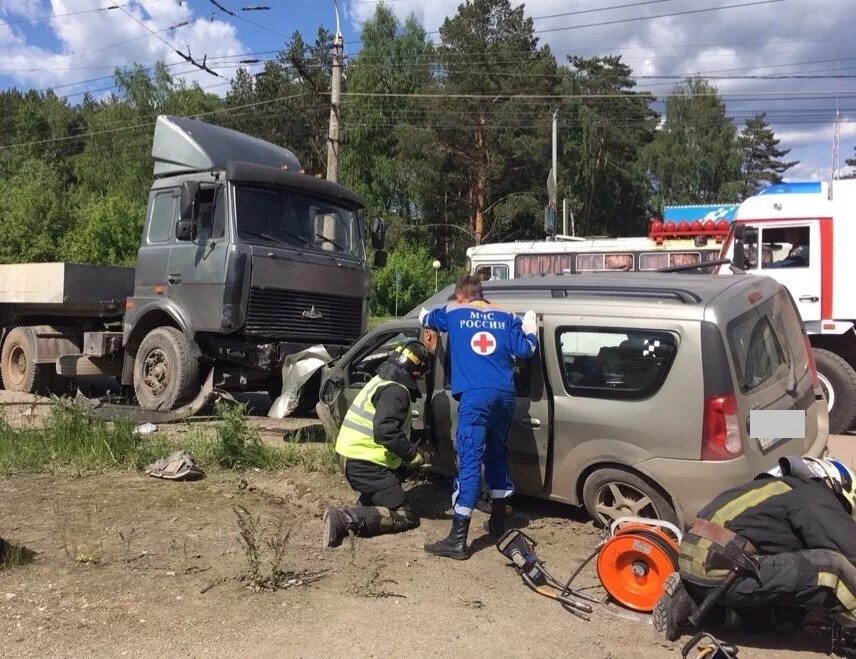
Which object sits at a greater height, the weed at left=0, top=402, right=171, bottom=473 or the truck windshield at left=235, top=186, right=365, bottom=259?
the truck windshield at left=235, top=186, right=365, bottom=259

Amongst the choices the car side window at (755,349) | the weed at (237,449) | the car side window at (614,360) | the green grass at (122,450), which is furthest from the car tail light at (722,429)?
the weed at (237,449)

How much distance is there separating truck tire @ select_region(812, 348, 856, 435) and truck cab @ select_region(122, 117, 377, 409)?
5.44m

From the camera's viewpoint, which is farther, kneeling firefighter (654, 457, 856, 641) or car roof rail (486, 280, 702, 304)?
car roof rail (486, 280, 702, 304)

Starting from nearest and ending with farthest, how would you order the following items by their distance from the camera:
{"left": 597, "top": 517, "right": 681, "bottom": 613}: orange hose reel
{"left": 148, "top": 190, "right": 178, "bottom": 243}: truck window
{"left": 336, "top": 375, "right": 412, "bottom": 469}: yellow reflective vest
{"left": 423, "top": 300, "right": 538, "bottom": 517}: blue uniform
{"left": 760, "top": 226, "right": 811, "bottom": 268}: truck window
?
{"left": 597, "top": 517, "right": 681, "bottom": 613}: orange hose reel → {"left": 423, "top": 300, "right": 538, "bottom": 517}: blue uniform → {"left": 336, "top": 375, "right": 412, "bottom": 469}: yellow reflective vest → {"left": 148, "top": 190, "right": 178, "bottom": 243}: truck window → {"left": 760, "top": 226, "right": 811, "bottom": 268}: truck window

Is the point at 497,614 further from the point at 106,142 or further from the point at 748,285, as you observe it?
the point at 106,142

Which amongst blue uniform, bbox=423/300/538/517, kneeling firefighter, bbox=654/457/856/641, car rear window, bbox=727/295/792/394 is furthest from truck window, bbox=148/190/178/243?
kneeling firefighter, bbox=654/457/856/641

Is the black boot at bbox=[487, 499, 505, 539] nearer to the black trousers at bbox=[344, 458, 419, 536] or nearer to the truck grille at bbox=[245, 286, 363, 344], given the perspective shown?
the black trousers at bbox=[344, 458, 419, 536]

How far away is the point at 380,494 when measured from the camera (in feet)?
17.2

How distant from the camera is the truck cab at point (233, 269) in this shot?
875 cm

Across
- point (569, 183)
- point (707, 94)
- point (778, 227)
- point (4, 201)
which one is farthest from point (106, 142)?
point (778, 227)

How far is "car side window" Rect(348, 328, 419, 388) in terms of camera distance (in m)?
6.43

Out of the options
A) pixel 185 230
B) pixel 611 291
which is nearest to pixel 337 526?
pixel 611 291

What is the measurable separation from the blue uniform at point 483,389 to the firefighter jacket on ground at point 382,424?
0.35 metres

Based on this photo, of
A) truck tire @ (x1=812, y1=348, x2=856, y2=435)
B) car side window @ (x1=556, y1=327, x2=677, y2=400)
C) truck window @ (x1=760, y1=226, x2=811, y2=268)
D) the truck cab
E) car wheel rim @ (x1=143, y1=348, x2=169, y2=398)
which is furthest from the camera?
truck window @ (x1=760, y1=226, x2=811, y2=268)
